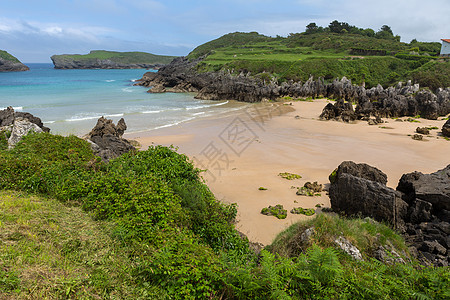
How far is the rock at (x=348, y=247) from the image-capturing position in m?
6.19

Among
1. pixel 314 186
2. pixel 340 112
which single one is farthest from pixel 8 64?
pixel 314 186

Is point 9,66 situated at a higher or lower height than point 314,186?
higher

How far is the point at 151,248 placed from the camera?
5.59 meters

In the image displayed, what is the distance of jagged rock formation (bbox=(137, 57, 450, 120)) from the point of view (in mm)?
31688

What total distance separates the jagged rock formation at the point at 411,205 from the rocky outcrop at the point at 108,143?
9.67 meters

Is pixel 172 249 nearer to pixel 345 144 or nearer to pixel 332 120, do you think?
pixel 345 144

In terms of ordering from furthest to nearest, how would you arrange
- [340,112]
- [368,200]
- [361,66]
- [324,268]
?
[361,66] < [340,112] < [368,200] < [324,268]

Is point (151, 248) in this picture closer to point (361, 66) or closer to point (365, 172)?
point (365, 172)

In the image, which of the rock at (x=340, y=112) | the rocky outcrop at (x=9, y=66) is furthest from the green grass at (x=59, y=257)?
the rocky outcrop at (x=9, y=66)

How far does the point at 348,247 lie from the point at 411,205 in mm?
4616

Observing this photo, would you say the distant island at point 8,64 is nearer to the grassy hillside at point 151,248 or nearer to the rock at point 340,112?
the rock at point 340,112

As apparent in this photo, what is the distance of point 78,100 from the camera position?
44969 mm

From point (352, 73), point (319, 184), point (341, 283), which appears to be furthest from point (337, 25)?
point (341, 283)

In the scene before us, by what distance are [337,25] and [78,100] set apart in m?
118
